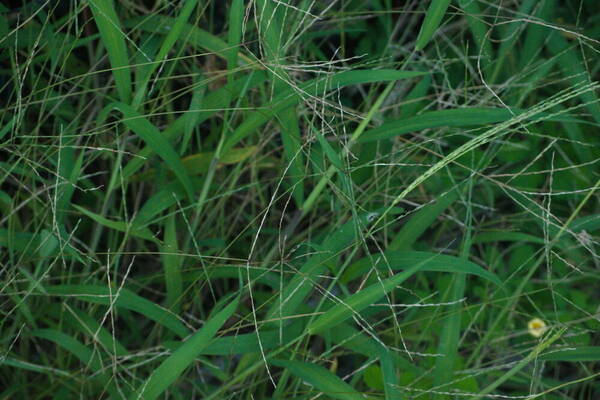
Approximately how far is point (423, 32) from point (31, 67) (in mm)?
697

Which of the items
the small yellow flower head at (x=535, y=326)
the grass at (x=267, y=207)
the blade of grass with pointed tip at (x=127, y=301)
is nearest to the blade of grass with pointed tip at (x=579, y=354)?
the grass at (x=267, y=207)

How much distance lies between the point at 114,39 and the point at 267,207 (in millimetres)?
379

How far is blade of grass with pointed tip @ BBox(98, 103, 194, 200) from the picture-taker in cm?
121

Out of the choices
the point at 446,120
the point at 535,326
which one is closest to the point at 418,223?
the point at 446,120

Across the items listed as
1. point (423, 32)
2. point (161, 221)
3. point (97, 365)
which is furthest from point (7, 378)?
point (423, 32)

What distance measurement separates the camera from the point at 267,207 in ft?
3.57

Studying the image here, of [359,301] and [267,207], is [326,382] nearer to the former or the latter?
[359,301]

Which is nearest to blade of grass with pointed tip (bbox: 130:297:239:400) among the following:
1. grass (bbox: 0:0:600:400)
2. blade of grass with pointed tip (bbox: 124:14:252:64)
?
grass (bbox: 0:0:600:400)

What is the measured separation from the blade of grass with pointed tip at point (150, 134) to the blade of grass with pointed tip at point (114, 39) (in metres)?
0.05

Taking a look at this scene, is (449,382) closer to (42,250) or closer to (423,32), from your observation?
(423,32)

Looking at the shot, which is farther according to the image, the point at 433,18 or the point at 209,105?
the point at 209,105

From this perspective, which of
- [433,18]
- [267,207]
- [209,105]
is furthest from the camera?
[209,105]

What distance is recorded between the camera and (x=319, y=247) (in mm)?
1204

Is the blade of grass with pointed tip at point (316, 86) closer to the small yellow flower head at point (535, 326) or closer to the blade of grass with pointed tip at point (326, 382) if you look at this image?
the blade of grass with pointed tip at point (326, 382)
